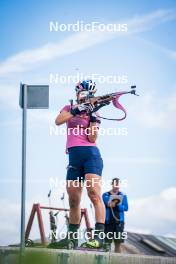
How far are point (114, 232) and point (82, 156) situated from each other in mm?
1115

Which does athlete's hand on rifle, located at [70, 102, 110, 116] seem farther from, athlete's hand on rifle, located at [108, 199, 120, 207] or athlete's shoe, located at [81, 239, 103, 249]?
athlete's shoe, located at [81, 239, 103, 249]

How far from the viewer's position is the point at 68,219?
6262mm

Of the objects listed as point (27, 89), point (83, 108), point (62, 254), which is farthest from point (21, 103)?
point (62, 254)

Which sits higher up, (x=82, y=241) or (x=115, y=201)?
(x=115, y=201)

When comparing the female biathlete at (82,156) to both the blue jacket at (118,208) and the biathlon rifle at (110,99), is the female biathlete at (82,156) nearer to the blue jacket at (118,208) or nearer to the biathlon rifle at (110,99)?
the biathlon rifle at (110,99)

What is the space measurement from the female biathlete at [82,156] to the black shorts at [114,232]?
442 millimetres

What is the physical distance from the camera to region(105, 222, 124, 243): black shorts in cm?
Result: 608

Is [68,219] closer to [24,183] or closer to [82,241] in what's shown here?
[82,241]

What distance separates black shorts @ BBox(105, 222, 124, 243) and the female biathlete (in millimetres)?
442

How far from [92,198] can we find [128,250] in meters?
2.06

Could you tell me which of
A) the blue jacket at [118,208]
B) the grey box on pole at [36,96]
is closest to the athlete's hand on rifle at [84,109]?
the grey box on pole at [36,96]

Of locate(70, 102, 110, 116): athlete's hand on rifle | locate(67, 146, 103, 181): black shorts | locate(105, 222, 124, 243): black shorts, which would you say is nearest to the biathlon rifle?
locate(70, 102, 110, 116): athlete's hand on rifle

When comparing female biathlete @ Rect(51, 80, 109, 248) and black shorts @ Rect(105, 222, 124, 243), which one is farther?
black shorts @ Rect(105, 222, 124, 243)

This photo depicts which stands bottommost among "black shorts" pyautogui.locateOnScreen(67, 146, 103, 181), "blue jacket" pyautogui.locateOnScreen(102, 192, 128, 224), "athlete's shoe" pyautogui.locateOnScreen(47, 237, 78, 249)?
"athlete's shoe" pyautogui.locateOnScreen(47, 237, 78, 249)
